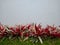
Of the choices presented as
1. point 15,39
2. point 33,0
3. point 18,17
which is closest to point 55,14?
point 33,0

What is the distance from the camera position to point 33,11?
3094mm

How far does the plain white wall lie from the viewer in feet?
10.0

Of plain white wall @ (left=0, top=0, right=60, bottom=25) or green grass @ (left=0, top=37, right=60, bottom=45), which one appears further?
plain white wall @ (left=0, top=0, right=60, bottom=25)

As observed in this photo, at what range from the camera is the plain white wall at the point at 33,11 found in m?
3.05

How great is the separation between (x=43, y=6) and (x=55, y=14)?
0.93ft

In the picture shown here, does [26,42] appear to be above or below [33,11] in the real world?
below

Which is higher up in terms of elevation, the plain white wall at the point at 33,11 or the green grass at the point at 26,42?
the plain white wall at the point at 33,11

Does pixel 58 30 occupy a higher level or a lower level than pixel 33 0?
lower

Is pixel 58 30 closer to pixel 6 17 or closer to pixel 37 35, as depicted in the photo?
pixel 37 35

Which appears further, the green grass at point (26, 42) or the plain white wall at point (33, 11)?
the plain white wall at point (33, 11)

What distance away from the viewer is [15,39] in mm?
2205

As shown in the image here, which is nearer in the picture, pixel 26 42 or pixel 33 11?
pixel 26 42

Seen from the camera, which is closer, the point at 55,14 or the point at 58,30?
the point at 58,30

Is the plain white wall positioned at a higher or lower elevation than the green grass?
higher
